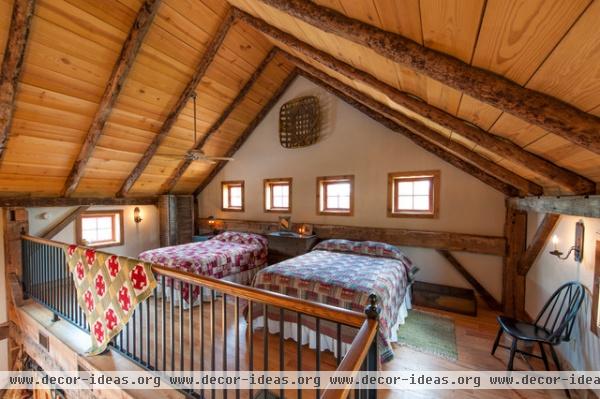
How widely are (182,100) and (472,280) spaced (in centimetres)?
528

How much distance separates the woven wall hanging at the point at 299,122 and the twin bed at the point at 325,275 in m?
2.14

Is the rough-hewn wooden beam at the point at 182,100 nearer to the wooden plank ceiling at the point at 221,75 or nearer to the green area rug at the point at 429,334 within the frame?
the wooden plank ceiling at the point at 221,75

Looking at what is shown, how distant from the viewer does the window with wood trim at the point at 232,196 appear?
599cm

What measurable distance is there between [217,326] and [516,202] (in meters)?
4.06

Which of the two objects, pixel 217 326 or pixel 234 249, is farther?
pixel 234 249

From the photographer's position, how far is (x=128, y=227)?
5602mm

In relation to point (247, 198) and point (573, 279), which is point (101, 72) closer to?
point (247, 198)

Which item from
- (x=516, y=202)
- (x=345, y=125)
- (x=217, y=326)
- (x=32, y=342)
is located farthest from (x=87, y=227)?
(x=516, y=202)

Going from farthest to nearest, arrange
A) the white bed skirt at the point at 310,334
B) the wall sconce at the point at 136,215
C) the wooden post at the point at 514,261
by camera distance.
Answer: the wall sconce at the point at 136,215, the wooden post at the point at 514,261, the white bed skirt at the point at 310,334

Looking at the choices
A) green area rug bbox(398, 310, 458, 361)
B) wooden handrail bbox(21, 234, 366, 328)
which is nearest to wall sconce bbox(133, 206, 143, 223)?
wooden handrail bbox(21, 234, 366, 328)

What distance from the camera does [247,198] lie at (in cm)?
582

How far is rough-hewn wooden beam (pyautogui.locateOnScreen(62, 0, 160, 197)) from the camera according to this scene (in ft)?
9.57

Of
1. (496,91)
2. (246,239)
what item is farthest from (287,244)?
(496,91)

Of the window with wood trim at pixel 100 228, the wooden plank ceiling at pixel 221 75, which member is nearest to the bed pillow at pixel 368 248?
the wooden plank ceiling at pixel 221 75
